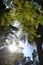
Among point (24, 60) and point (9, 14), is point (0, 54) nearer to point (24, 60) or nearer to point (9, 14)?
point (24, 60)

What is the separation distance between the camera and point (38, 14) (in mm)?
4535

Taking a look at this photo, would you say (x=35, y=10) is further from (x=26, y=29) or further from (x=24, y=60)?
(x=24, y=60)

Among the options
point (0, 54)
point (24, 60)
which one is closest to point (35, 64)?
point (24, 60)

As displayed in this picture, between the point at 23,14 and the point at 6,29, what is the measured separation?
41.4 inches

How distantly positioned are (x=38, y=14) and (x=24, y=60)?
93.4 feet

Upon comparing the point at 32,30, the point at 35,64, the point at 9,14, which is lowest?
the point at 32,30

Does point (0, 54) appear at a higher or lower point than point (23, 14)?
higher

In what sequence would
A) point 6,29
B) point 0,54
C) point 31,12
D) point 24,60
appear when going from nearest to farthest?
1. point 31,12
2. point 6,29
3. point 0,54
4. point 24,60

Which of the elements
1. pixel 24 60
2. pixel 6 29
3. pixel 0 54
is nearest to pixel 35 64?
pixel 24 60

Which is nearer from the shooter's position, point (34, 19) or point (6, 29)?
point (34, 19)

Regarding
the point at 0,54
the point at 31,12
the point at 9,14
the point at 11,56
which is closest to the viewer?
the point at 31,12

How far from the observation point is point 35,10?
4422 millimetres

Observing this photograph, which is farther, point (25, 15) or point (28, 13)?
point (25, 15)

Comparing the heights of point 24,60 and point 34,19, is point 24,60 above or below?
above
